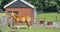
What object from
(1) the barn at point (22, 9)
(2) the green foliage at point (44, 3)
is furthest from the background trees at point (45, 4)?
(1) the barn at point (22, 9)

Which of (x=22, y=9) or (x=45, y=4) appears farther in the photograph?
(x=45, y=4)

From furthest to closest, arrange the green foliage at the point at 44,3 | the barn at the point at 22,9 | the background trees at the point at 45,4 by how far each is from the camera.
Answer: the background trees at the point at 45,4 < the green foliage at the point at 44,3 < the barn at the point at 22,9

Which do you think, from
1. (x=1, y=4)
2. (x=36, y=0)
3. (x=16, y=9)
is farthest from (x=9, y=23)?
(x=1, y=4)

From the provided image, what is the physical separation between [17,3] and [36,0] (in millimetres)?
46872

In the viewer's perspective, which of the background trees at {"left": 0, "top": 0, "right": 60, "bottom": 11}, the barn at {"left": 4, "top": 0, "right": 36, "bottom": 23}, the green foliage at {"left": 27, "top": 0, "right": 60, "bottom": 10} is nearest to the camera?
the barn at {"left": 4, "top": 0, "right": 36, "bottom": 23}

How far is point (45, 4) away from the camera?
85312mm

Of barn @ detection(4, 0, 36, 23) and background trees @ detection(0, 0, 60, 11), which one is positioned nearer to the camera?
barn @ detection(4, 0, 36, 23)

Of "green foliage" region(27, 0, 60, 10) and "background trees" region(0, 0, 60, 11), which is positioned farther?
"background trees" region(0, 0, 60, 11)

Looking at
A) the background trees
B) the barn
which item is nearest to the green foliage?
the background trees

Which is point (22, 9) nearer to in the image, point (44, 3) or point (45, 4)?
point (44, 3)

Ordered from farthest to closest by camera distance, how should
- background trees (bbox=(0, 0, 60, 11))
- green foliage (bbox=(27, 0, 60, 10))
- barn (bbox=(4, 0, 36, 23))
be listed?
1. background trees (bbox=(0, 0, 60, 11))
2. green foliage (bbox=(27, 0, 60, 10))
3. barn (bbox=(4, 0, 36, 23))

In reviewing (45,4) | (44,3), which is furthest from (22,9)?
(45,4)

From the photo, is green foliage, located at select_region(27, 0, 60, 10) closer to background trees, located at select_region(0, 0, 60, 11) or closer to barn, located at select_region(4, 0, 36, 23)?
background trees, located at select_region(0, 0, 60, 11)

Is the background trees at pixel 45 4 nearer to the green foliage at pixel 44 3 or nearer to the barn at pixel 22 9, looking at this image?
the green foliage at pixel 44 3
